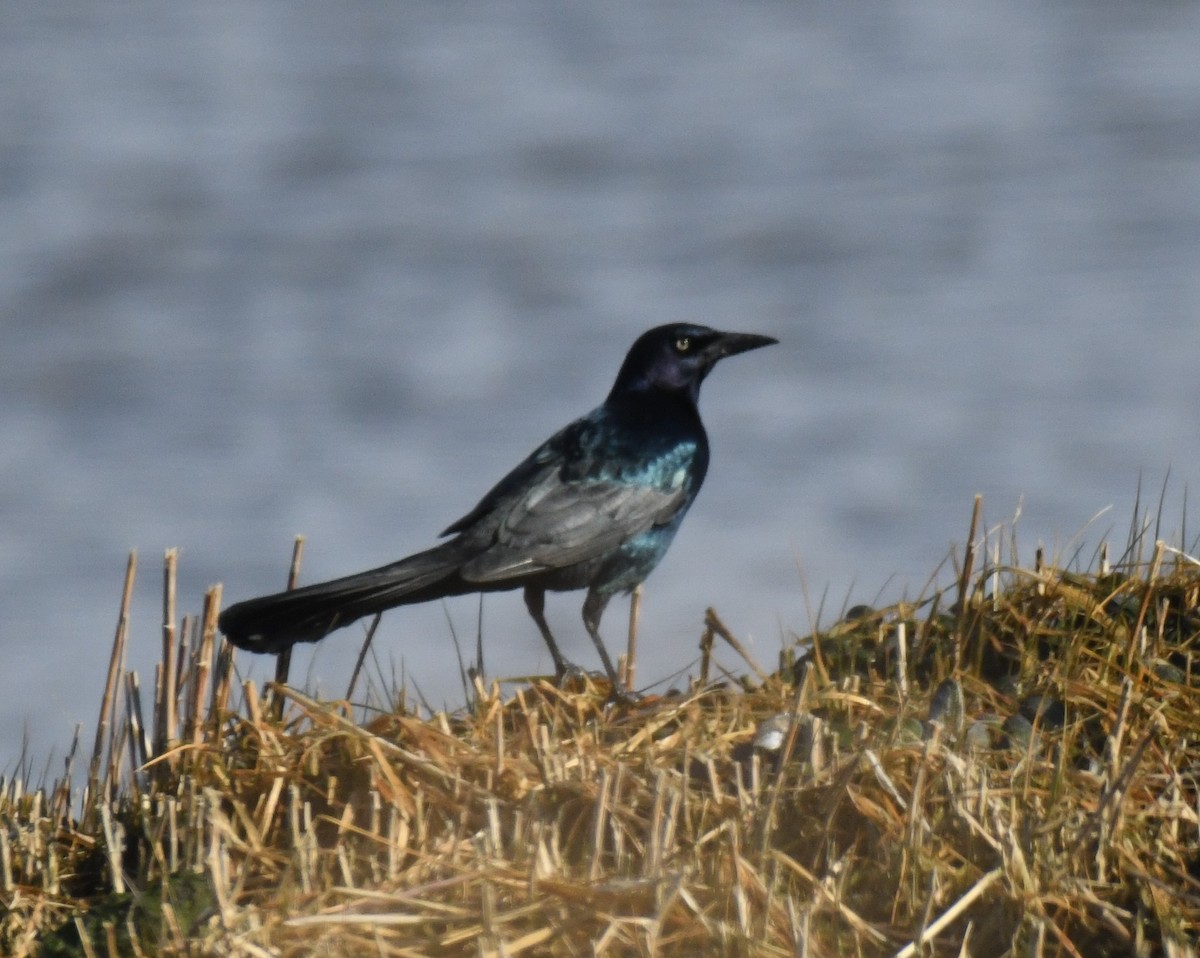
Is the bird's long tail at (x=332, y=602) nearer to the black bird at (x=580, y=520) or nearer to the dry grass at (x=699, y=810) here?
the black bird at (x=580, y=520)

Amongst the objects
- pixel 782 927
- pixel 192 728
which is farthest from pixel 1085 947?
pixel 192 728

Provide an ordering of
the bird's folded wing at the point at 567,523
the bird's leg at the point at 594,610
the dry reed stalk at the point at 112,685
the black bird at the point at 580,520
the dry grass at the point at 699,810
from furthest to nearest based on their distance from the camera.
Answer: the bird's leg at the point at 594,610 < the bird's folded wing at the point at 567,523 < the black bird at the point at 580,520 < the dry reed stalk at the point at 112,685 < the dry grass at the point at 699,810

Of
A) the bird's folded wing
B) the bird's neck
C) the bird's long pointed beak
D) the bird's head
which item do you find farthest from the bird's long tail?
the bird's long pointed beak

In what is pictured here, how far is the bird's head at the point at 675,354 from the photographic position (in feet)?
24.9

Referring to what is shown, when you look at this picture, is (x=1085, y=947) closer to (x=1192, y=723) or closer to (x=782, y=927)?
(x=782, y=927)

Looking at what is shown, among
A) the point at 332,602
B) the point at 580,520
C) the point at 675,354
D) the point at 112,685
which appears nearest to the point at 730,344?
the point at 675,354

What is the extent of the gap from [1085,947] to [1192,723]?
984 millimetres

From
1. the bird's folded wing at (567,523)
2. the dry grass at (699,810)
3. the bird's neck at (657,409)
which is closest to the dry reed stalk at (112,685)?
the dry grass at (699,810)

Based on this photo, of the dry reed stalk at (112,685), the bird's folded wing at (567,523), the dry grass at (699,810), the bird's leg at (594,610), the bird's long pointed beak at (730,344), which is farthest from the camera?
the bird's long pointed beak at (730,344)

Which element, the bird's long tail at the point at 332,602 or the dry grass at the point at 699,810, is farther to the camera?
the bird's long tail at the point at 332,602

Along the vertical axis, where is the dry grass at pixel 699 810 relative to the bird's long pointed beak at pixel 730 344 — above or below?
below

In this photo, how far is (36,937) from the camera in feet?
13.2

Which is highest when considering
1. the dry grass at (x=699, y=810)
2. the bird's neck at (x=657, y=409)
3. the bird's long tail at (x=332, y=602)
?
the bird's neck at (x=657, y=409)

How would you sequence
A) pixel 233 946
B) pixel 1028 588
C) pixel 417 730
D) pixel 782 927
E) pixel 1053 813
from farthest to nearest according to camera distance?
pixel 1028 588, pixel 417 730, pixel 1053 813, pixel 782 927, pixel 233 946
